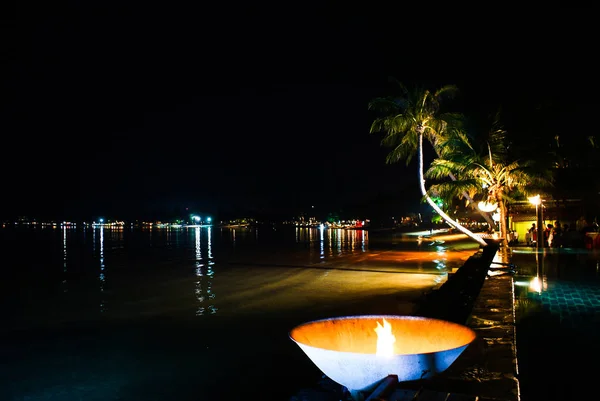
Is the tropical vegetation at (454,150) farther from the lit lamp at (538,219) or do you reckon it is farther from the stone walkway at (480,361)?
the stone walkway at (480,361)

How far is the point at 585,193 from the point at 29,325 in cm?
2545

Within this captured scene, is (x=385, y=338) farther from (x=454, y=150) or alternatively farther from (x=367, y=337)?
(x=454, y=150)

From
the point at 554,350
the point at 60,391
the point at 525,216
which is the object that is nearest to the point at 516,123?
the point at 525,216

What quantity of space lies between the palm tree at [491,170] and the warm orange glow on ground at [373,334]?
18.6 metres

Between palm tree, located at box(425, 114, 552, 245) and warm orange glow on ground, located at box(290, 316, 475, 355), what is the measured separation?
18.6m

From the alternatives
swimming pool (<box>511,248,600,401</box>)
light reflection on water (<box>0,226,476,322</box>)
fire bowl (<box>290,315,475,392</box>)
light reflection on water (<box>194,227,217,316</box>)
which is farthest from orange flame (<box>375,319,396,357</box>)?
light reflection on water (<box>194,227,217,316</box>)

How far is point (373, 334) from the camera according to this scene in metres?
4.46

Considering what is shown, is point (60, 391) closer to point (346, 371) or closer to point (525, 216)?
point (346, 371)

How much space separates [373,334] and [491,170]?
20.1 m

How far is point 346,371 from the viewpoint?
356 cm

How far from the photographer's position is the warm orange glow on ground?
431cm

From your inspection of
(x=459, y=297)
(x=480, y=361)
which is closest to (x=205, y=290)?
(x=459, y=297)

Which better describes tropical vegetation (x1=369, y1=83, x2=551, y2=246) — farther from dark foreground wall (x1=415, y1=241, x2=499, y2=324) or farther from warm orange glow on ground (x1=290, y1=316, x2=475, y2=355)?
warm orange glow on ground (x1=290, y1=316, x2=475, y2=355)

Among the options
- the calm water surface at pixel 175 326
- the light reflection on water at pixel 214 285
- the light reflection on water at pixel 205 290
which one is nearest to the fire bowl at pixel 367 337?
the calm water surface at pixel 175 326
